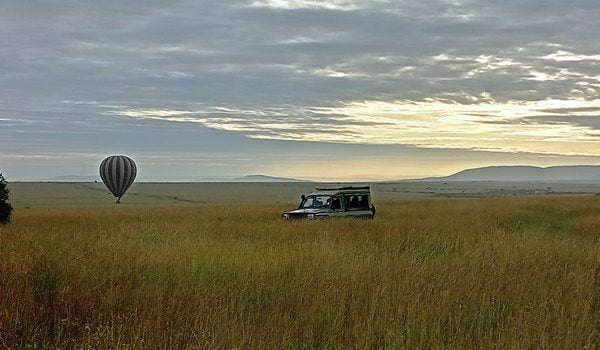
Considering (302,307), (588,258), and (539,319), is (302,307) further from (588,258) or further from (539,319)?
(588,258)

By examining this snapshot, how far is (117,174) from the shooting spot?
73000 millimetres

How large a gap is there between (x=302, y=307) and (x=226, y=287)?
1307 millimetres

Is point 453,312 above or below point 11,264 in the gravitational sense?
below

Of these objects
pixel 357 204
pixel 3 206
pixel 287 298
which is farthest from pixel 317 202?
pixel 287 298

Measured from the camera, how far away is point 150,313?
630cm

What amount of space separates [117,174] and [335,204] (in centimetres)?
5596

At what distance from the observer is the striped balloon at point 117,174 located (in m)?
73.1

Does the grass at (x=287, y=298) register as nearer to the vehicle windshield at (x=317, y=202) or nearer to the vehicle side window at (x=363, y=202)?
the vehicle windshield at (x=317, y=202)

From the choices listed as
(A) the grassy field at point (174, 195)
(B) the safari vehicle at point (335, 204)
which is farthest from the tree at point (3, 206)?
(A) the grassy field at point (174, 195)

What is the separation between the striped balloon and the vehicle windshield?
5438 cm

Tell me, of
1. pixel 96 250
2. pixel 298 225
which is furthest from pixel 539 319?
pixel 298 225

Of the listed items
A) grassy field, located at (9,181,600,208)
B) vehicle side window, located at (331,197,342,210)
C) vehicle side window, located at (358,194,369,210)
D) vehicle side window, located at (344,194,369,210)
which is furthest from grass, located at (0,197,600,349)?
grassy field, located at (9,181,600,208)

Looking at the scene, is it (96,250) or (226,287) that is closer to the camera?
(226,287)

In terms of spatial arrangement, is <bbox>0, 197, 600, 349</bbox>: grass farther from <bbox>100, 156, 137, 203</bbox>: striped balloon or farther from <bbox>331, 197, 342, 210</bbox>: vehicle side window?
<bbox>100, 156, 137, 203</bbox>: striped balloon
